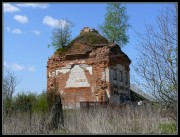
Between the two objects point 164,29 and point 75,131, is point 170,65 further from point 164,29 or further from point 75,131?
point 75,131

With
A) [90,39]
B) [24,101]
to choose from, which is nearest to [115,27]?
[90,39]

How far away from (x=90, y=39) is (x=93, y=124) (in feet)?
76.0

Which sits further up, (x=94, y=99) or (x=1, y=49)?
(x=1, y=49)

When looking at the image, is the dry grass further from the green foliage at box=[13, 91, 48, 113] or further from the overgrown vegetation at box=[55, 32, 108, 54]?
the overgrown vegetation at box=[55, 32, 108, 54]

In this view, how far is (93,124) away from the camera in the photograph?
9133 mm

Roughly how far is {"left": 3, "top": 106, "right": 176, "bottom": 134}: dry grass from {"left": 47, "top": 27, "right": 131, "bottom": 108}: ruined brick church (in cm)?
1688

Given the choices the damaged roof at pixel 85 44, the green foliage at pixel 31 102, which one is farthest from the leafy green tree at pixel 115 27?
the green foliage at pixel 31 102

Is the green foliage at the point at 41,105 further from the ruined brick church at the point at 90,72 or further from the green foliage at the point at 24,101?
the ruined brick church at the point at 90,72

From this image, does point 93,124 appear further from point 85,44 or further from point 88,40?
point 88,40

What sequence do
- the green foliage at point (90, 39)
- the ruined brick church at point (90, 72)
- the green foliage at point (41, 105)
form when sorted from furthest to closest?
the green foliage at point (90, 39) < the ruined brick church at point (90, 72) < the green foliage at point (41, 105)

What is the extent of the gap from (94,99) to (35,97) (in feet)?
51.6

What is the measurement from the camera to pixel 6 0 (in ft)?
18.6

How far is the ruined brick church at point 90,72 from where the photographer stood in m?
28.9

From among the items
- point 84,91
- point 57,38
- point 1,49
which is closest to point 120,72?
point 84,91
